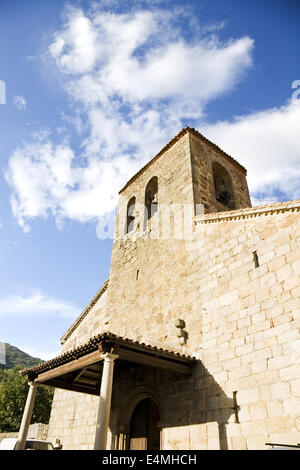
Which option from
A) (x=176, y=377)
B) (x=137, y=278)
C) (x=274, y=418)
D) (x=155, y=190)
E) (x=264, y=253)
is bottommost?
(x=274, y=418)

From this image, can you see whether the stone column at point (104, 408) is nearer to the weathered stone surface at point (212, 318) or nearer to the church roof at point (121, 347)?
the church roof at point (121, 347)

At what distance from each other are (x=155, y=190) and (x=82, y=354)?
7.13m

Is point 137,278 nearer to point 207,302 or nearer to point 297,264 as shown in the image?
point 207,302

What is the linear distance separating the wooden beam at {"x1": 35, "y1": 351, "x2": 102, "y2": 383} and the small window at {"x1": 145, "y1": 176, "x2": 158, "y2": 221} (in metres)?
5.69

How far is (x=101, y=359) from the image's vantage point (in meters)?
5.84

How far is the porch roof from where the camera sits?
5699mm

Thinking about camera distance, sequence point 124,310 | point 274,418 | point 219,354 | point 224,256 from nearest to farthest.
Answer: point 274,418 < point 219,354 < point 224,256 < point 124,310

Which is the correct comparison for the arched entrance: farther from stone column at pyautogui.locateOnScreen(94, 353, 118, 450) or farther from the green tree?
the green tree

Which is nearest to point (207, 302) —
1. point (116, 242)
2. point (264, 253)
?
point (264, 253)

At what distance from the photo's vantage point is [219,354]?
6.14 m

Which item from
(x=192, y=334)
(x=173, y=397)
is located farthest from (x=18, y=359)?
(x=192, y=334)

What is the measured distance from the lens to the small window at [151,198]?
11.0m

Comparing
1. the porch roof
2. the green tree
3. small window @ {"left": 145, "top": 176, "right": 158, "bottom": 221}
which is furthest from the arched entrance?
the green tree
